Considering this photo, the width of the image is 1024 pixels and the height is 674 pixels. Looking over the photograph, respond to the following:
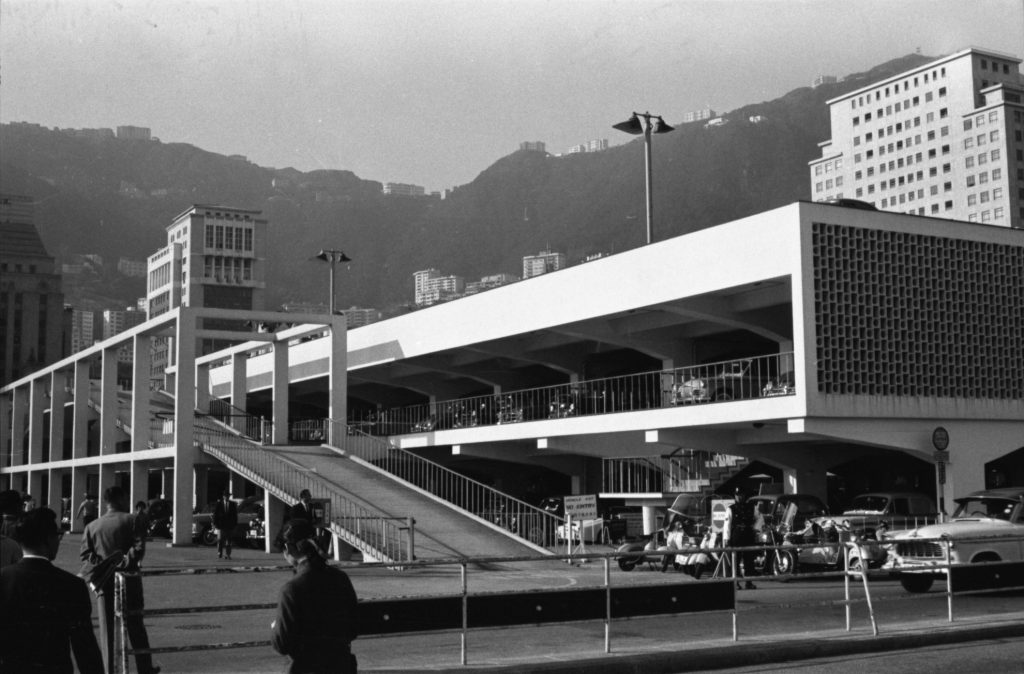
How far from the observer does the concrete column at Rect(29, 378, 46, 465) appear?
55.8 m

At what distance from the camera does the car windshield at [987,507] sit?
2074cm

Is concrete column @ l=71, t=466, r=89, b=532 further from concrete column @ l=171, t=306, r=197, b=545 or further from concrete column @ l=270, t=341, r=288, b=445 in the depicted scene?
concrete column @ l=171, t=306, r=197, b=545

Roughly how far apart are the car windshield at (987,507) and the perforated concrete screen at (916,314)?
270 inches

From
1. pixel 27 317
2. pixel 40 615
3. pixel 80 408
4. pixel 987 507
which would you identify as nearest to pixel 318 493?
pixel 987 507

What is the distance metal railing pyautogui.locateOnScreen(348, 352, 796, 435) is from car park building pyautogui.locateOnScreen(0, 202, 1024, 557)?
0.08 m

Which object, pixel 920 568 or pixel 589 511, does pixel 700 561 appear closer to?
pixel 589 511

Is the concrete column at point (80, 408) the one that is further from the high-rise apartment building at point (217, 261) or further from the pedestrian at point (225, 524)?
the high-rise apartment building at point (217, 261)

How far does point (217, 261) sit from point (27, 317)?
3609 centimetres

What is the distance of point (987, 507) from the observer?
2119 cm

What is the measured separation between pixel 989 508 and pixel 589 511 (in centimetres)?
842

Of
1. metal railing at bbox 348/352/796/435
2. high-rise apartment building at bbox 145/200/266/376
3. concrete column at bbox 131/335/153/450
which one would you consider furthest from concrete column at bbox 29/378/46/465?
high-rise apartment building at bbox 145/200/266/376

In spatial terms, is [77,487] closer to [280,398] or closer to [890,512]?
[280,398]

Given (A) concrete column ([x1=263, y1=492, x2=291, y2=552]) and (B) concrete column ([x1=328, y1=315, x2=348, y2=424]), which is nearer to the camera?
(A) concrete column ([x1=263, y1=492, x2=291, y2=552])

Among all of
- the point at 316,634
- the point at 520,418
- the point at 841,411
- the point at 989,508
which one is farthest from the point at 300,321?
the point at 316,634
